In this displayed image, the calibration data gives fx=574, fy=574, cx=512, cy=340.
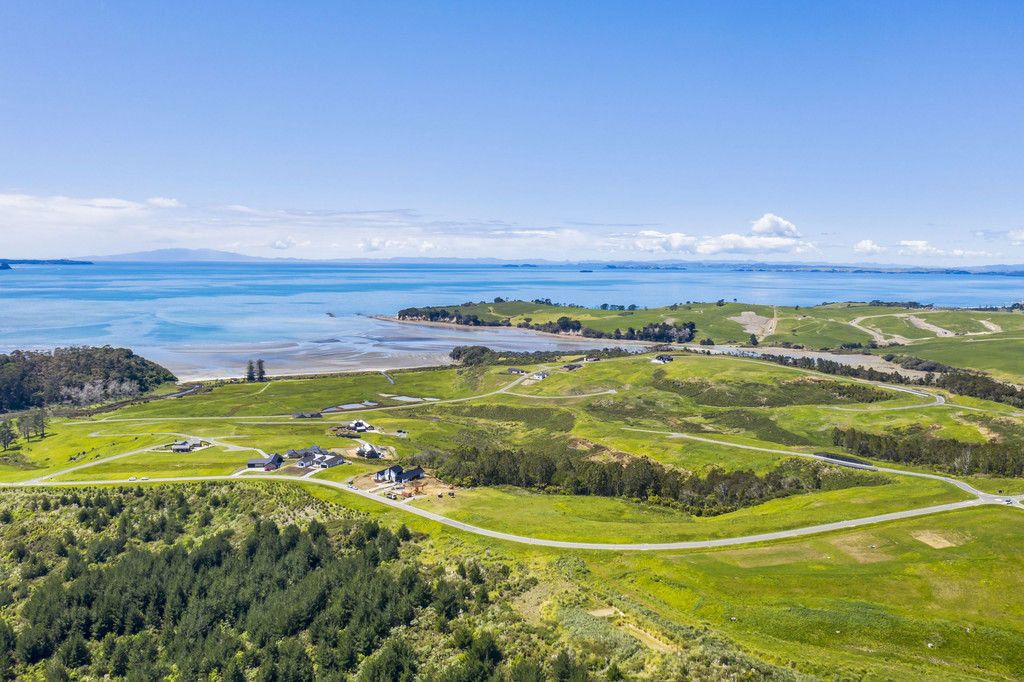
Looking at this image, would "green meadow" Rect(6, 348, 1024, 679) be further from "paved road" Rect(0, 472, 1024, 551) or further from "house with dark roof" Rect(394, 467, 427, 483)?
"house with dark roof" Rect(394, 467, 427, 483)

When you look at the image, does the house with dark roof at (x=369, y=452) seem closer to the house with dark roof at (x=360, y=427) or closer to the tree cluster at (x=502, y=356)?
the house with dark roof at (x=360, y=427)

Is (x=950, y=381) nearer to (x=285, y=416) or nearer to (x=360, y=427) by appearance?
(x=360, y=427)

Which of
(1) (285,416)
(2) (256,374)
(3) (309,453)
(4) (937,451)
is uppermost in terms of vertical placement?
(4) (937,451)

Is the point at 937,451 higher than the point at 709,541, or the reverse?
the point at 709,541

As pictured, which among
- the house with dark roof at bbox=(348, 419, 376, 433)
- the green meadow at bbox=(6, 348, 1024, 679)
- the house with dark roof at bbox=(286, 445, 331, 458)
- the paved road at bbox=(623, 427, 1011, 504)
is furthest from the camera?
the house with dark roof at bbox=(348, 419, 376, 433)

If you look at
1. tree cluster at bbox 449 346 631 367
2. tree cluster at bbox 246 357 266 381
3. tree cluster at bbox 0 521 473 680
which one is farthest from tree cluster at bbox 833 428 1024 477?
tree cluster at bbox 246 357 266 381

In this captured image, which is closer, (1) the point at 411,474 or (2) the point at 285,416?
(1) the point at 411,474

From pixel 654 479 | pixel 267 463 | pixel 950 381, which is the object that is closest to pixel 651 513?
pixel 654 479
